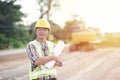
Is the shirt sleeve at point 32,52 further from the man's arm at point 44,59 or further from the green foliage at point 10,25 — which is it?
the green foliage at point 10,25

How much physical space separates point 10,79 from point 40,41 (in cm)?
829

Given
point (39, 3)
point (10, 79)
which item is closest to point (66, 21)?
point (39, 3)

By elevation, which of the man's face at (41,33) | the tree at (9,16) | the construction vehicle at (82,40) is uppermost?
the man's face at (41,33)

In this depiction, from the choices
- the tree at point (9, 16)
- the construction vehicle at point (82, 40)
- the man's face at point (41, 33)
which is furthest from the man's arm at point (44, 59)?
the tree at point (9, 16)

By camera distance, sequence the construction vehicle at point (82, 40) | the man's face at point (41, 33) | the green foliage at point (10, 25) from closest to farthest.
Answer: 1. the man's face at point (41, 33)
2. the construction vehicle at point (82, 40)
3. the green foliage at point (10, 25)

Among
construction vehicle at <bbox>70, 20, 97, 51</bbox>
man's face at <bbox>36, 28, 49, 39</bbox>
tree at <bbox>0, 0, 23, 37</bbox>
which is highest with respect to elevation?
man's face at <bbox>36, 28, 49, 39</bbox>

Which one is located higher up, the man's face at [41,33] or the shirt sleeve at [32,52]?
the man's face at [41,33]

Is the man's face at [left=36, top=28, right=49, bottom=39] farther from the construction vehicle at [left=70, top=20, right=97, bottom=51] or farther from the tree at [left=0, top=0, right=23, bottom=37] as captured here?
the tree at [left=0, top=0, right=23, bottom=37]

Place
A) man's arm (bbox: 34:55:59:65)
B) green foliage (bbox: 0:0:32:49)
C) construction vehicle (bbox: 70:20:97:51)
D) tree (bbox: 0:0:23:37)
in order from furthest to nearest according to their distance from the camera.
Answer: tree (bbox: 0:0:23:37) → green foliage (bbox: 0:0:32:49) → construction vehicle (bbox: 70:20:97:51) → man's arm (bbox: 34:55:59:65)

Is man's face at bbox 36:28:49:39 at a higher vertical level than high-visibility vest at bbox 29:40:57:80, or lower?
higher

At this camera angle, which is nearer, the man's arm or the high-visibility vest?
the man's arm

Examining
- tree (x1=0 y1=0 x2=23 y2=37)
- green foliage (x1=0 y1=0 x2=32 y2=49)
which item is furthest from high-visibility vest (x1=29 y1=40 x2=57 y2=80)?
tree (x1=0 y1=0 x2=23 y2=37)

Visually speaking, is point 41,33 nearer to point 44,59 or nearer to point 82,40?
point 44,59

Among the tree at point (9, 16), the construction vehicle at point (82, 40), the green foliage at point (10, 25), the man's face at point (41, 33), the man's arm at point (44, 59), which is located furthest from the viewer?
the tree at point (9, 16)
